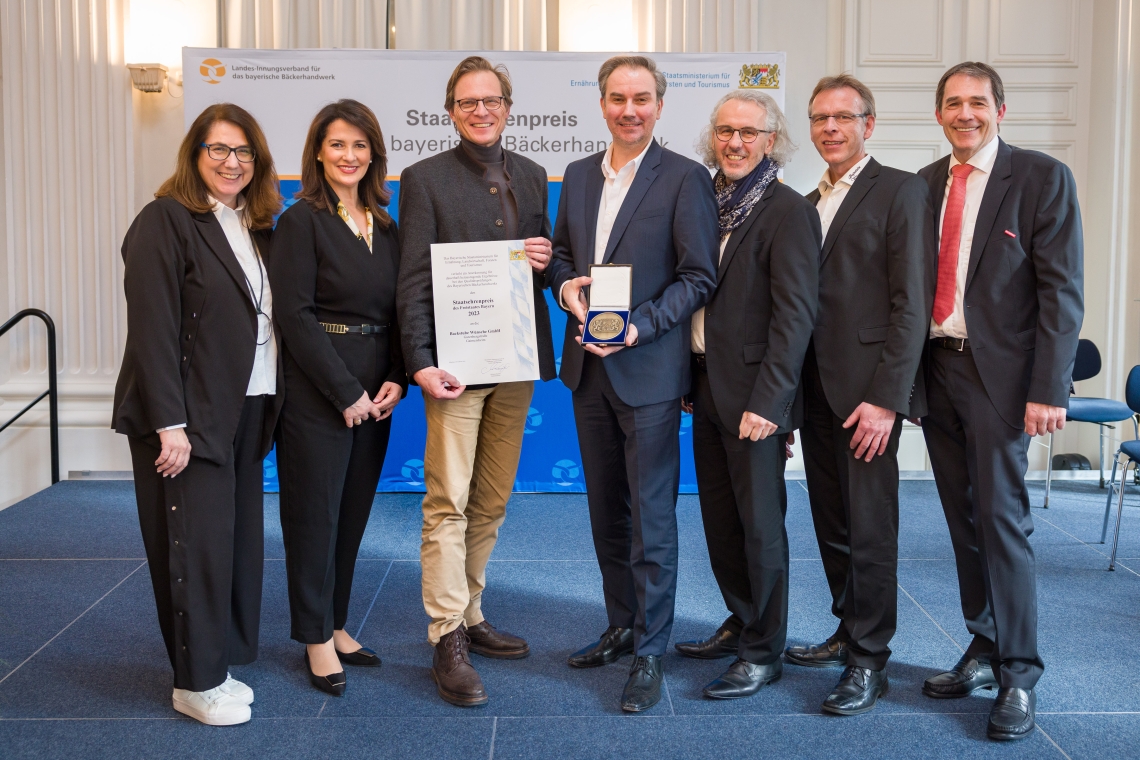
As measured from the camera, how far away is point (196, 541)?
2418mm

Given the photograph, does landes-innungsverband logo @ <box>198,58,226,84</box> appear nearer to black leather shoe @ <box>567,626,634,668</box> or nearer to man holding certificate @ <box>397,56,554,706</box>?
man holding certificate @ <box>397,56,554,706</box>

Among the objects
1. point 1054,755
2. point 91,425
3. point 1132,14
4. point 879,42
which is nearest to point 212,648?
point 1054,755

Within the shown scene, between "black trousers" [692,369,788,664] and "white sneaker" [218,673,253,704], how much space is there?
4.76 ft

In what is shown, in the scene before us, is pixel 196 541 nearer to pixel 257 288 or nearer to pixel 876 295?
pixel 257 288

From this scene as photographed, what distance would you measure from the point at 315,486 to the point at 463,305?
68 cm

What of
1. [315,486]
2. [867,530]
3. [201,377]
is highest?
[201,377]

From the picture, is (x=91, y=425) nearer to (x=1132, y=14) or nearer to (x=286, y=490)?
(x=286, y=490)

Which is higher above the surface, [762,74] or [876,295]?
[762,74]

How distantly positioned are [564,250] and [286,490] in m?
1.11

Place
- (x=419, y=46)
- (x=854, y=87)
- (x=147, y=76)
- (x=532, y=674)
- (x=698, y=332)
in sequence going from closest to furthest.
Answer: (x=854, y=87) < (x=698, y=332) < (x=532, y=674) < (x=147, y=76) < (x=419, y=46)

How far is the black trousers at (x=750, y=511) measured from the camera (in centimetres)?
263

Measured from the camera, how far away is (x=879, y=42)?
564cm

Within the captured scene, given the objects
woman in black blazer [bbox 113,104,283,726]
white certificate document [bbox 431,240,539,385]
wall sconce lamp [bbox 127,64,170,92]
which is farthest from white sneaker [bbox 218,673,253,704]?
wall sconce lamp [bbox 127,64,170,92]

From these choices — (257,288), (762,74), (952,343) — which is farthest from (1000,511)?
(762,74)
